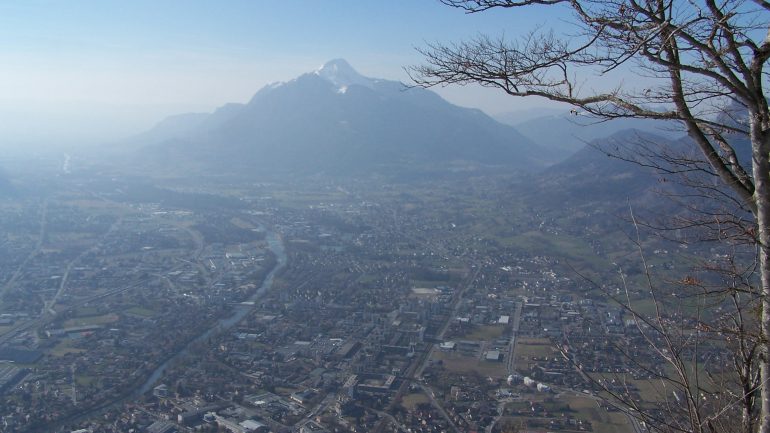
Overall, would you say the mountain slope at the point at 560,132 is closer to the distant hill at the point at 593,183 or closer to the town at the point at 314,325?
the distant hill at the point at 593,183

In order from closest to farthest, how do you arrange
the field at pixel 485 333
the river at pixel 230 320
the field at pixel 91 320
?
the river at pixel 230 320 → the field at pixel 485 333 → the field at pixel 91 320

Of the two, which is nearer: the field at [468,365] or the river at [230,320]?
the field at [468,365]

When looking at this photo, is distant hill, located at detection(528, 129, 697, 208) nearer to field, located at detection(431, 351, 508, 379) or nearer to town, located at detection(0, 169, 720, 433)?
town, located at detection(0, 169, 720, 433)

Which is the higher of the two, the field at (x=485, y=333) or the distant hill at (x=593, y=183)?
the distant hill at (x=593, y=183)

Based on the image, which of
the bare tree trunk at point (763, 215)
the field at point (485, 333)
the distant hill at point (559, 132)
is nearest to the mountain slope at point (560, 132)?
the distant hill at point (559, 132)

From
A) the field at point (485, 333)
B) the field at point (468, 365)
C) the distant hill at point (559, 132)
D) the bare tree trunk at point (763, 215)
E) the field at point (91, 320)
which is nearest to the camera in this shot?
the bare tree trunk at point (763, 215)

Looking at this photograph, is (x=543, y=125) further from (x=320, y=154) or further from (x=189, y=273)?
(x=189, y=273)

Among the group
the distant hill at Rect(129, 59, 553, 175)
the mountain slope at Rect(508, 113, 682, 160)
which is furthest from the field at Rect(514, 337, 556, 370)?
the mountain slope at Rect(508, 113, 682, 160)

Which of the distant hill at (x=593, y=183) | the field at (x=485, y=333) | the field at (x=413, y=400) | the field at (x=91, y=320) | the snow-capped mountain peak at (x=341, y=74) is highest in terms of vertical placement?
the snow-capped mountain peak at (x=341, y=74)

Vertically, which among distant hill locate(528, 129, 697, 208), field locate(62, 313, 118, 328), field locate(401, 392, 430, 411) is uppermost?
distant hill locate(528, 129, 697, 208)
